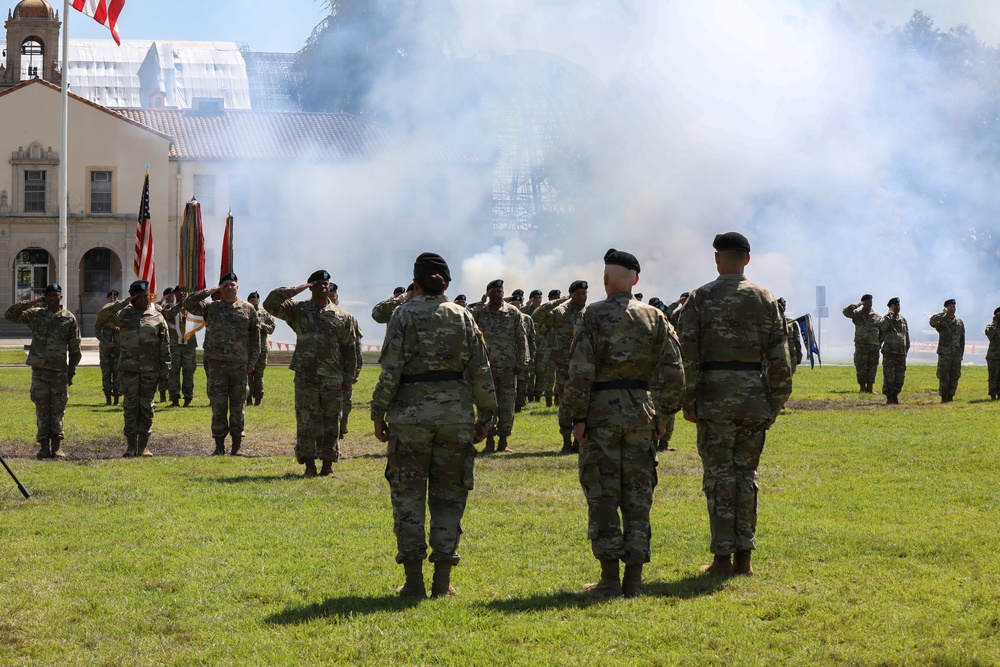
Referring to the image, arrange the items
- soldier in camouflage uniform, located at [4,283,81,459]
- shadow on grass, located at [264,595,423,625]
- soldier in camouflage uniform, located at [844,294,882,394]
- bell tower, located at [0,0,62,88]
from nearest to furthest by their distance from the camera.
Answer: shadow on grass, located at [264,595,423,625], soldier in camouflage uniform, located at [4,283,81,459], soldier in camouflage uniform, located at [844,294,882,394], bell tower, located at [0,0,62,88]

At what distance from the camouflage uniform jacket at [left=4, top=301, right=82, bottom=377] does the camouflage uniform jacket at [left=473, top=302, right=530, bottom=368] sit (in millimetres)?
5339

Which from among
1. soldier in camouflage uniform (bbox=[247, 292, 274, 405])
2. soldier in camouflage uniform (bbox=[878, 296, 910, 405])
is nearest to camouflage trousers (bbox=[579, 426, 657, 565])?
soldier in camouflage uniform (bbox=[247, 292, 274, 405])

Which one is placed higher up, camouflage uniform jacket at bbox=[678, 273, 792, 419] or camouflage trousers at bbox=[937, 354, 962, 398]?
camouflage uniform jacket at bbox=[678, 273, 792, 419]

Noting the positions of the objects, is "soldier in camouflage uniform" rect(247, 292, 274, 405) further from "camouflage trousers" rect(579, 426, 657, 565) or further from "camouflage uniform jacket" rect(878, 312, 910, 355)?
"camouflage trousers" rect(579, 426, 657, 565)

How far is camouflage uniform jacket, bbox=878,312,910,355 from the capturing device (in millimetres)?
22906

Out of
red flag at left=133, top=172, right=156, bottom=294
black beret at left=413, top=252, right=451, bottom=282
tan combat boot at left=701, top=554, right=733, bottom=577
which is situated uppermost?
red flag at left=133, top=172, right=156, bottom=294

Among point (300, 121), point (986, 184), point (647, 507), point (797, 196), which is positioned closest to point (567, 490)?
point (647, 507)

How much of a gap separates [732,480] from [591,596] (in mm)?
1312

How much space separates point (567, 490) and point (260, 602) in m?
4.90

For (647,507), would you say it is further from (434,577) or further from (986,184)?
(986,184)

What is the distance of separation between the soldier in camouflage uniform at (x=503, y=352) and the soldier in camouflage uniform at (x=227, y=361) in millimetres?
3196

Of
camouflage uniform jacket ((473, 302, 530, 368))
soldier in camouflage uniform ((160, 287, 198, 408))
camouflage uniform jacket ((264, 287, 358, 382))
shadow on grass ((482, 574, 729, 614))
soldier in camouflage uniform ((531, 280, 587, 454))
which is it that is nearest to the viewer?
shadow on grass ((482, 574, 729, 614))

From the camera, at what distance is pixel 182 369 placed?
22.2m

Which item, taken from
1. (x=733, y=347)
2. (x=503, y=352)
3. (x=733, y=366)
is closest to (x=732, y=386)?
(x=733, y=366)
